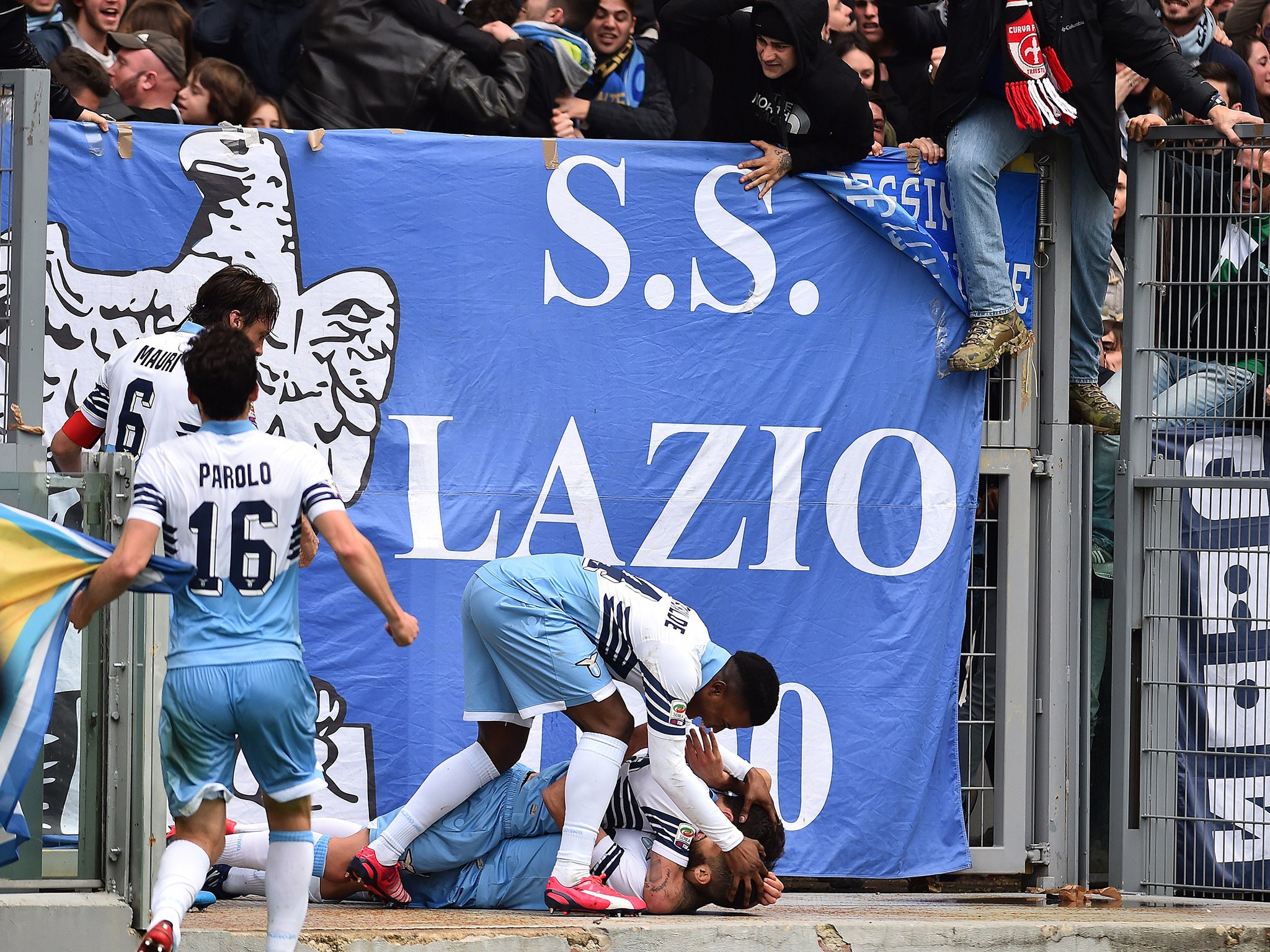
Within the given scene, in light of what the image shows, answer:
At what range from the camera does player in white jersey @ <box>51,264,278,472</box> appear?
18.8 feet

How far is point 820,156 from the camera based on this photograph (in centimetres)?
750

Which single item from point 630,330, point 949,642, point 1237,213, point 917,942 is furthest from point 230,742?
point 1237,213

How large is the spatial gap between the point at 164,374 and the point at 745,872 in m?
2.73

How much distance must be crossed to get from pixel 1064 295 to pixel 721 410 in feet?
5.64

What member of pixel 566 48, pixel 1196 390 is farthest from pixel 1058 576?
pixel 566 48

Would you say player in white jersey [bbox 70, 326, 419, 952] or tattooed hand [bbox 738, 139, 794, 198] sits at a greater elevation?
tattooed hand [bbox 738, 139, 794, 198]

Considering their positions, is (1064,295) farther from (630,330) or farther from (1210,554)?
(630,330)

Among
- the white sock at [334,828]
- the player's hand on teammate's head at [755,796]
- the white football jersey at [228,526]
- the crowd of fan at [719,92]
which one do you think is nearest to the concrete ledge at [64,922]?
the white football jersey at [228,526]

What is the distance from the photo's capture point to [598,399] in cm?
741

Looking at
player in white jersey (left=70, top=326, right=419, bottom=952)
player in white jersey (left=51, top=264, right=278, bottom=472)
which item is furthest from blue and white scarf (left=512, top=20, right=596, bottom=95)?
player in white jersey (left=70, top=326, right=419, bottom=952)

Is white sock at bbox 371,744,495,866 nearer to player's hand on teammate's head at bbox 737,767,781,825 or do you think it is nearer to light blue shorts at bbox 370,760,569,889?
light blue shorts at bbox 370,760,569,889

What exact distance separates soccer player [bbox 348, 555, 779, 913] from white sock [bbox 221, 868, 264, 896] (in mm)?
399

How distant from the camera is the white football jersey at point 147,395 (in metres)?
5.76

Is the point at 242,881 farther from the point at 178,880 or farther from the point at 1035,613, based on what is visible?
the point at 1035,613
